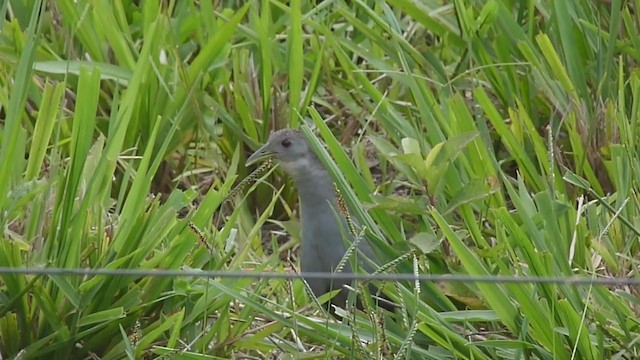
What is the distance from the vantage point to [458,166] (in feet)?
13.1

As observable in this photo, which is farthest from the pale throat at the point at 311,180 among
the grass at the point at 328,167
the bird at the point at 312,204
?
the grass at the point at 328,167

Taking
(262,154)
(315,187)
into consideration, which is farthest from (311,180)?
(262,154)

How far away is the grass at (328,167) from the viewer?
3379mm

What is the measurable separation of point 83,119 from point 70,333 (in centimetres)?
51

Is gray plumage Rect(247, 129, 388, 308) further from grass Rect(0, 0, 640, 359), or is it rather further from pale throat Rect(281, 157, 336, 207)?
grass Rect(0, 0, 640, 359)

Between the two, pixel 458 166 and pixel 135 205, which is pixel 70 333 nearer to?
pixel 135 205

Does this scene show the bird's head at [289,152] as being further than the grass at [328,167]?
Yes

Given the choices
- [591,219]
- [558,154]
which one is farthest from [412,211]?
[558,154]

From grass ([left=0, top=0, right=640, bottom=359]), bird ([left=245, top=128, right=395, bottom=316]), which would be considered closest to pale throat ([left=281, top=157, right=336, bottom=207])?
bird ([left=245, top=128, right=395, bottom=316])

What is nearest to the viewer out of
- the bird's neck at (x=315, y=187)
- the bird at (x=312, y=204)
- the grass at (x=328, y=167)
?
the grass at (x=328, y=167)

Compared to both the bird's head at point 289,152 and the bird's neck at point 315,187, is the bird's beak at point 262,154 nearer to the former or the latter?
the bird's head at point 289,152

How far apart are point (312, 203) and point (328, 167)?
26.2 inches

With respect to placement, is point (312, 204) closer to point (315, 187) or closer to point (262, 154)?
point (315, 187)

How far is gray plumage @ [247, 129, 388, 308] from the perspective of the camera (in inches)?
163
